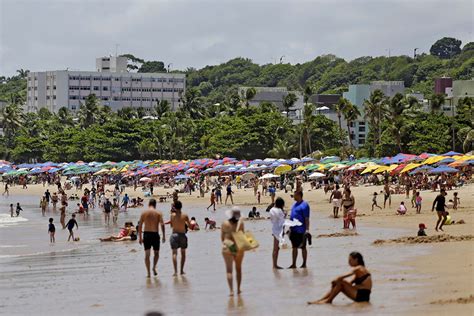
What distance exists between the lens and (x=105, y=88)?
17938cm

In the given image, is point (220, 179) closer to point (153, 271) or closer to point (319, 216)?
point (319, 216)

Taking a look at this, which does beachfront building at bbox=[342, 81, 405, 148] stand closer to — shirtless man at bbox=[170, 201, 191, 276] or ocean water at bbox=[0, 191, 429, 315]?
ocean water at bbox=[0, 191, 429, 315]

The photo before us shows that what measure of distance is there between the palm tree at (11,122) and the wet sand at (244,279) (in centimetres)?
10682

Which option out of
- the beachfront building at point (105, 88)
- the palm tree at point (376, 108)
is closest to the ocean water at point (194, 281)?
the palm tree at point (376, 108)

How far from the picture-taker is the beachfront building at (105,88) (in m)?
177

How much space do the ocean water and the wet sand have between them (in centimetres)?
2

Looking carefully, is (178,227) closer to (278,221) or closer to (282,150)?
(278,221)

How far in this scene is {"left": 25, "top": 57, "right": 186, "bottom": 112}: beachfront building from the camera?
177 meters

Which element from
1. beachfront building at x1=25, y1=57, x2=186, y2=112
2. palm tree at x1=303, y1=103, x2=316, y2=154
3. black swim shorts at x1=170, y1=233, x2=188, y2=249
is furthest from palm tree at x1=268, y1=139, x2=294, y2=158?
beachfront building at x1=25, y1=57, x2=186, y2=112

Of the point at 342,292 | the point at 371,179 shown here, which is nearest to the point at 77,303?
the point at 342,292

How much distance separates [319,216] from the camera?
1379 inches

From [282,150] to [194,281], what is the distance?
70767mm

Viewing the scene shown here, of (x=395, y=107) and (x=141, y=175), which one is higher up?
(x=395, y=107)

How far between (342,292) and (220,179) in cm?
5916
